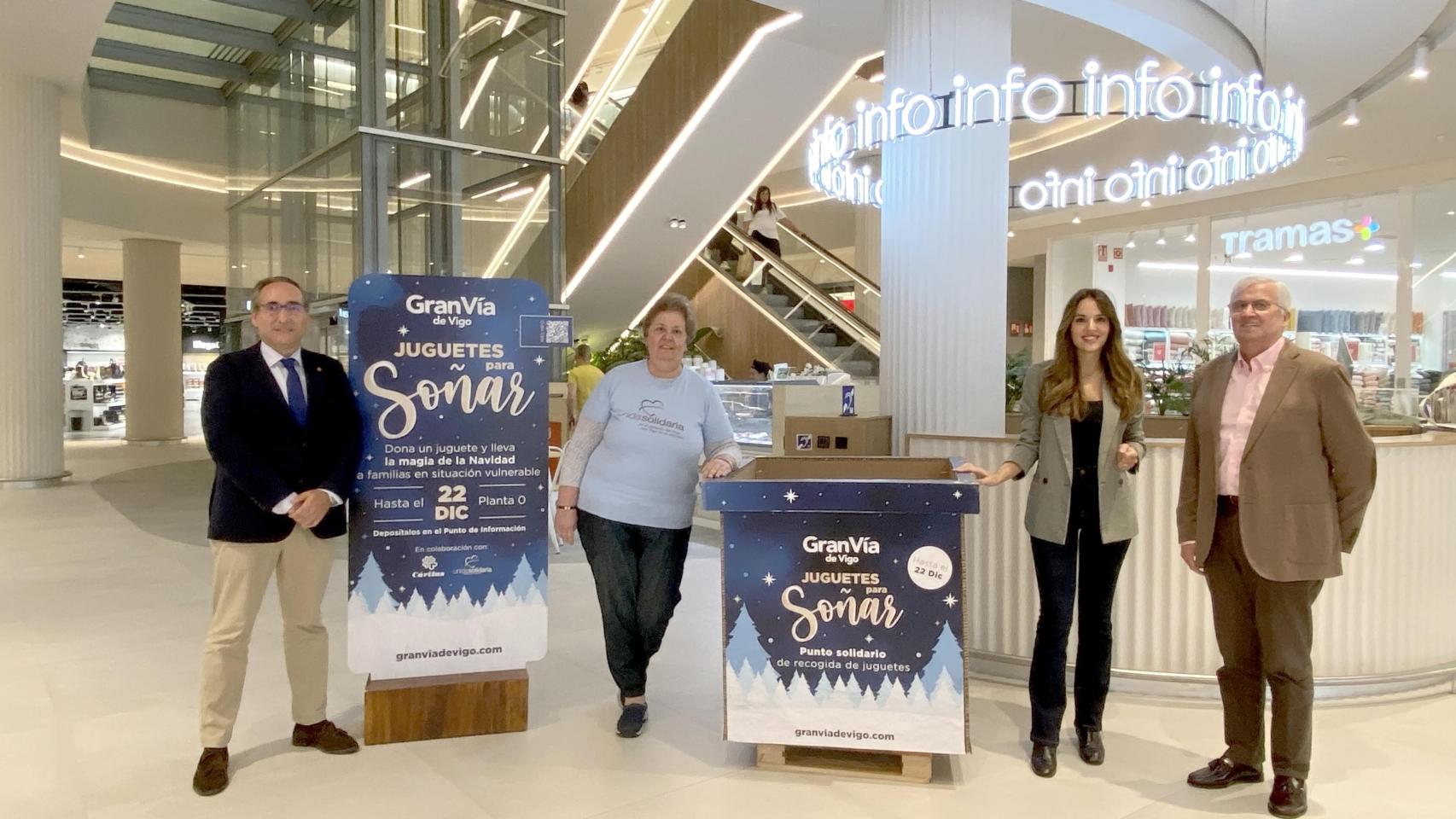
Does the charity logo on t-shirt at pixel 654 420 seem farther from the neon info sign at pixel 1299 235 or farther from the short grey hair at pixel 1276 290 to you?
the neon info sign at pixel 1299 235

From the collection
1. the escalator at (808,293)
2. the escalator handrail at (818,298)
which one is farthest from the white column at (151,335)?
the escalator handrail at (818,298)

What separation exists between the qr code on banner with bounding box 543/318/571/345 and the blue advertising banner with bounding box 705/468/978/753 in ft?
2.83

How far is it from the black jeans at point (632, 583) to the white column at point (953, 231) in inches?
76.6

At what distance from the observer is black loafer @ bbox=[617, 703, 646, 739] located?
3.40 m

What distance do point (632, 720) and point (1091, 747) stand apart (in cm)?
155

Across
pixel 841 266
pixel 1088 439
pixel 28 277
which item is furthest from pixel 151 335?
pixel 1088 439

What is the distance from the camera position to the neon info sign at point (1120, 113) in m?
4.25

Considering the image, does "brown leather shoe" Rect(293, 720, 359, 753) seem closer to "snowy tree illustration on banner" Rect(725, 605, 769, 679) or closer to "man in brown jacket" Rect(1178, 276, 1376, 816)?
"snowy tree illustration on banner" Rect(725, 605, 769, 679)

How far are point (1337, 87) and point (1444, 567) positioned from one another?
6.06 metres

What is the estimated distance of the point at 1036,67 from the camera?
29.7 ft

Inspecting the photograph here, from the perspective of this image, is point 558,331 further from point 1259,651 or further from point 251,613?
point 1259,651

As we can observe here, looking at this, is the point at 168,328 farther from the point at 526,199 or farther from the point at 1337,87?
the point at 1337,87

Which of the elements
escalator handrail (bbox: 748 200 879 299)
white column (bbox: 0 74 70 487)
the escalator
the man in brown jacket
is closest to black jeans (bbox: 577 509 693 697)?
the man in brown jacket

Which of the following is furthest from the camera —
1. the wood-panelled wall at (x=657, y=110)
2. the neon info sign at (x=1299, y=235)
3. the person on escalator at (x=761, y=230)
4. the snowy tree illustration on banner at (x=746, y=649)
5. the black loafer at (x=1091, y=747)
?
the person on escalator at (x=761, y=230)
